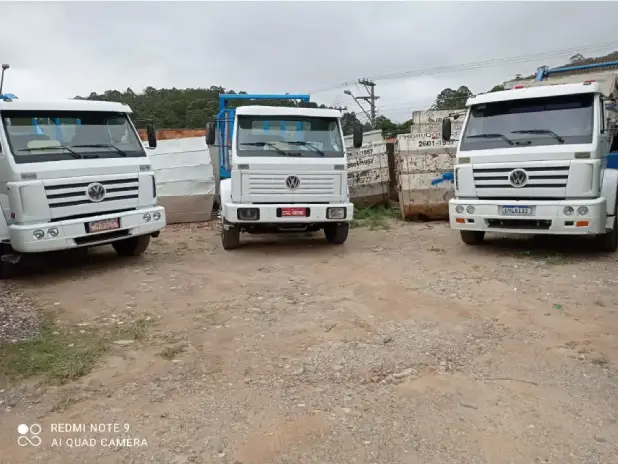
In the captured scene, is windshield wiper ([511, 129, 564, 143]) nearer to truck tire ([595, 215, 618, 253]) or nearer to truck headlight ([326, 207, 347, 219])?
truck tire ([595, 215, 618, 253])

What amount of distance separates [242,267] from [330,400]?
170 inches

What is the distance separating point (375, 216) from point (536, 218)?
5.46m

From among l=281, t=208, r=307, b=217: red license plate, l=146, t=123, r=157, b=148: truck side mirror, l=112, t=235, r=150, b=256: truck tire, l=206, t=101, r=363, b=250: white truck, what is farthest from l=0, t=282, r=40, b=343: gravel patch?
l=281, t=208, r=307, b=217: red license plate

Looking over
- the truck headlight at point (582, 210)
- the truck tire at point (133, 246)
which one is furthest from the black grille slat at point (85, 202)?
the truck headlight at point (582, 210)

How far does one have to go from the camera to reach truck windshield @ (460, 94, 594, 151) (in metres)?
7.32

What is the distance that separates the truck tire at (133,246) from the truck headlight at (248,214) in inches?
57.8

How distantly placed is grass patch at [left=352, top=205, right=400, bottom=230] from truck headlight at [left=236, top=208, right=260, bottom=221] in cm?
368

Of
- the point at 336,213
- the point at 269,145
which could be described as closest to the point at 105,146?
Result: the point at 269,145

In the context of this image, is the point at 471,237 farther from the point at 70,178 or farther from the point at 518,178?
the point at 70,178

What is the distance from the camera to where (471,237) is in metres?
8.59

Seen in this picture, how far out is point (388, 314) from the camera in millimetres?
Result: 5289

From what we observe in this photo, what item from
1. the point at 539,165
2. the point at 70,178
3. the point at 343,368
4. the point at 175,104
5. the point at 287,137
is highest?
the point at 175,104

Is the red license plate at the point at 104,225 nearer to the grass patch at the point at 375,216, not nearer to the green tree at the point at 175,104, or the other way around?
the grass patch at the point at 375,216

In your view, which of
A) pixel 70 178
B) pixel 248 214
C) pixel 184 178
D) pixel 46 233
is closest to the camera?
pixel 46 233
